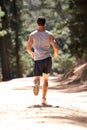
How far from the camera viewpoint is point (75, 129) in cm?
723

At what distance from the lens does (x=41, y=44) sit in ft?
34.7

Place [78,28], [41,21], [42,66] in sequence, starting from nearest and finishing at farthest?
[41,21] → [42,66] → [78,28]

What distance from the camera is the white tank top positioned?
10.5 meters

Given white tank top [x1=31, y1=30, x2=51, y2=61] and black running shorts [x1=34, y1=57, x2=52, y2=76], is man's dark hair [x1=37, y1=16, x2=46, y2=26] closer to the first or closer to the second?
white tank top [x1=31, y1=30, x2=51, y2=61]

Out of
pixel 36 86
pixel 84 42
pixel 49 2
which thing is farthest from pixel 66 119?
pixel 49 2

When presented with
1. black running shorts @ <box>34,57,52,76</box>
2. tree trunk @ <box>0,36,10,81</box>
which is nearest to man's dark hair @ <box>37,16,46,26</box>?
black running shorts @ <box>34,57,52,76</box>

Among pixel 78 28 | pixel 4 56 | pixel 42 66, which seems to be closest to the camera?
pixel 42 66

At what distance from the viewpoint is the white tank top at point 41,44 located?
10523 millimetres

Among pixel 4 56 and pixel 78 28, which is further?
pixel 4 56

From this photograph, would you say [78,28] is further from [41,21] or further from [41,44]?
[41,21]

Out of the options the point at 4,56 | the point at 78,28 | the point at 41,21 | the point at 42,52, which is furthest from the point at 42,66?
the point at 4,56

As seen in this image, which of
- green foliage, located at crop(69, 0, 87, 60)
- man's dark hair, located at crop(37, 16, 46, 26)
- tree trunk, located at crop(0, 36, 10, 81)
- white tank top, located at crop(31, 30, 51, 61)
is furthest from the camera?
tree trunk, located at crop(0, 36, 10, 81)

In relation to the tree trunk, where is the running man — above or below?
above

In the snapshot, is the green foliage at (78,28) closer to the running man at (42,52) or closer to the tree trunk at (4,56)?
the tree trunk at (4,56)
